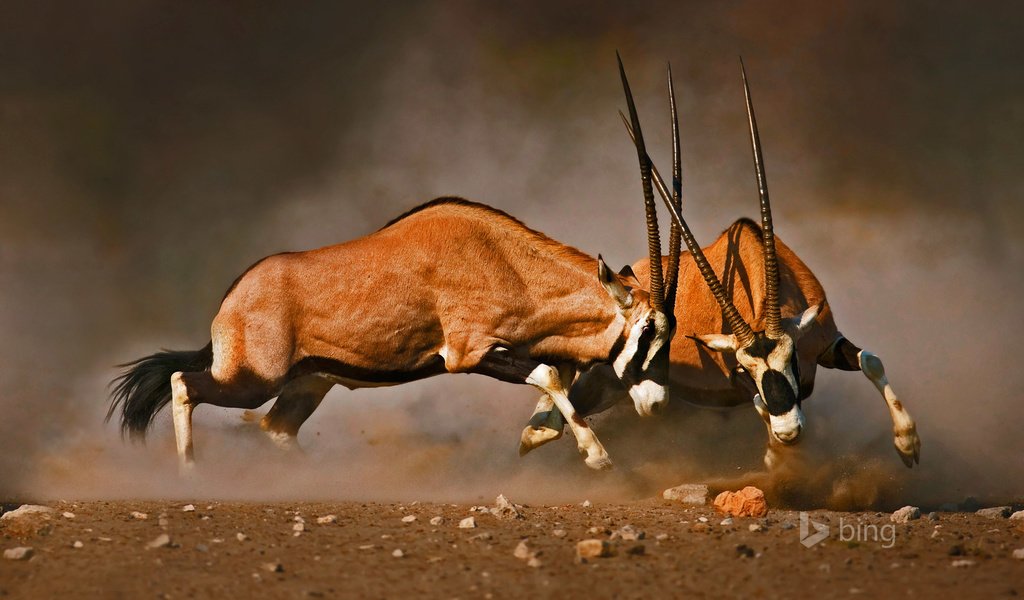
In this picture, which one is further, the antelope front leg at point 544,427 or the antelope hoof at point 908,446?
the antelope front leg at point 544,427

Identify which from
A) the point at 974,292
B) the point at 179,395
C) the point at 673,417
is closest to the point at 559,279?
the point at 673,417

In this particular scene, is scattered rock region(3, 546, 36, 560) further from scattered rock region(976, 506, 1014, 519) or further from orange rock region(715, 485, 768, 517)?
scattered rock region(976, 506, 1014, 519)

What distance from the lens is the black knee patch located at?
10180 millimetres

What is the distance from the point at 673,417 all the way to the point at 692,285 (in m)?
1.18

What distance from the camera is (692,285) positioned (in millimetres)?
10781

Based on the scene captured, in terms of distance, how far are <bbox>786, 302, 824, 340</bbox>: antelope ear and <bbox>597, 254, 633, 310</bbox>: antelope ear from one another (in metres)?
1.17

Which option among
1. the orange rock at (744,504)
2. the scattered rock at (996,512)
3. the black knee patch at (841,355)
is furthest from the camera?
the black knee patch at (841,355)

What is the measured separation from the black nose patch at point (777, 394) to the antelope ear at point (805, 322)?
0.67 m

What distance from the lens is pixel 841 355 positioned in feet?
33.6

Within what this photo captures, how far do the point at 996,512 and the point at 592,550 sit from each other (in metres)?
3.32

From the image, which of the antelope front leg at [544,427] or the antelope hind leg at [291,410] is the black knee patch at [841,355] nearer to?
the antelope front leg at [544,427]

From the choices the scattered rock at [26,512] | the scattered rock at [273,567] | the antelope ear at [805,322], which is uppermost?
the antelope ear at [805,322]

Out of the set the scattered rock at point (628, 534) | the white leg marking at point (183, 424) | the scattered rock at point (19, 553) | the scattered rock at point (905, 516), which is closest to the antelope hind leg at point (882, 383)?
the scattered rock at point (905, 516)

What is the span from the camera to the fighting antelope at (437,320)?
32.2 feet
